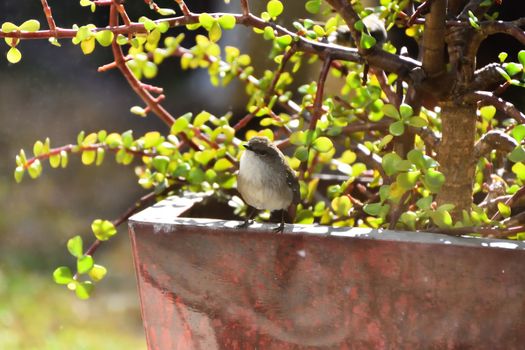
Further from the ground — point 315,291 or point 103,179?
point 315,291

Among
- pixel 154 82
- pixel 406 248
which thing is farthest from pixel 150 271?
pixel 154 82

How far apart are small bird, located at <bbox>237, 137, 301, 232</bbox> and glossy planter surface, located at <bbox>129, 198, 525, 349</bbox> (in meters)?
0.13

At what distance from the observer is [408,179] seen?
83 centimetres

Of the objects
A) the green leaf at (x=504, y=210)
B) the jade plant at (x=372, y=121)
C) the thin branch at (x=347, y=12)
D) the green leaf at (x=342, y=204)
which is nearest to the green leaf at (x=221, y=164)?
the jade plant at (x=372, y=121)

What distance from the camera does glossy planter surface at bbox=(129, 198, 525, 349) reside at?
31.7 inches

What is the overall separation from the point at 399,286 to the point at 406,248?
45mm

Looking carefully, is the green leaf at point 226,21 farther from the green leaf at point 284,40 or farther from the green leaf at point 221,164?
the green leaf at point 221,164

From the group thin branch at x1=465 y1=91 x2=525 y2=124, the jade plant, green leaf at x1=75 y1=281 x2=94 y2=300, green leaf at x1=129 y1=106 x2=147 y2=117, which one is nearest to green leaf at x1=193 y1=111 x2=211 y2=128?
the jade plant

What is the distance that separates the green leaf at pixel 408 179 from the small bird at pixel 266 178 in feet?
0.73

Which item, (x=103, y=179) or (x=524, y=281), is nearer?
(x=524, y=281)

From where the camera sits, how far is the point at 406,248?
82 centimetres

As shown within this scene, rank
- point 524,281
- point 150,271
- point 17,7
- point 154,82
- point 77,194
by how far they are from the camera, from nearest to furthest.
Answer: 1. point 524,281
2. point 150,271
3. point 17,7
4. point 154,82
5. point 77,194

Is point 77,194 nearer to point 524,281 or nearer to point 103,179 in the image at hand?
point 103,179

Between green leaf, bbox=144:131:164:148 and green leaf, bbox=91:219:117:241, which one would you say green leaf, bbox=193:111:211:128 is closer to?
green leaf, bbox=144:131:164:148
